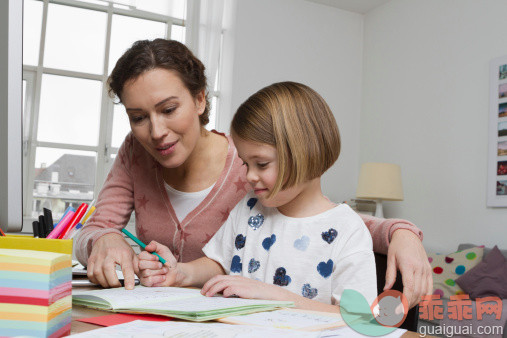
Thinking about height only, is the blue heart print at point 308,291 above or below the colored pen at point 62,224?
Answer: below

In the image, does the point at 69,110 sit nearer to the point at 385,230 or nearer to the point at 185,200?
the point at 185,200

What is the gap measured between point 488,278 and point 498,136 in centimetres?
117

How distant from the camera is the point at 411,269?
846mm

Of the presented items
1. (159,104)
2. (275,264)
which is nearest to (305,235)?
(275,264)

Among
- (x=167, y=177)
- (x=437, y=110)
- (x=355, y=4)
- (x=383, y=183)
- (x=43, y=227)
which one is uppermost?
(x=355, y=4)

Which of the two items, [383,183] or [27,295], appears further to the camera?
[383,183]

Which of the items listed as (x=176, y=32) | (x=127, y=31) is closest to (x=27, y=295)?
(x=127, y=31)

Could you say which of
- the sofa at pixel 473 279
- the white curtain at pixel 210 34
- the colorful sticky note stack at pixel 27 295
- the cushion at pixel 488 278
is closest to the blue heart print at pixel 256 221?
the colorful sticky note stack at pixel 27 295

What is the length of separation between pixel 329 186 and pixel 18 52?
15.7 feet

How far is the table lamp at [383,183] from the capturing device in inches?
174

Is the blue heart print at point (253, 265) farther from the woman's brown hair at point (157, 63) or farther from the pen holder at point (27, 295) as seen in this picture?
the pen holder at point (27, 295)

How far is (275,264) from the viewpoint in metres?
1.09

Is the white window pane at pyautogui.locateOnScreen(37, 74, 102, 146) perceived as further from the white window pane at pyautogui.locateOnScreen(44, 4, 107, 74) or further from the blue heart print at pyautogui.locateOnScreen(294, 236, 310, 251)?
the blue heart print at pyautogui.locateOnScreen(294, 236, 310, 251)

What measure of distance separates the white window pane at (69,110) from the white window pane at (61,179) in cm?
12
